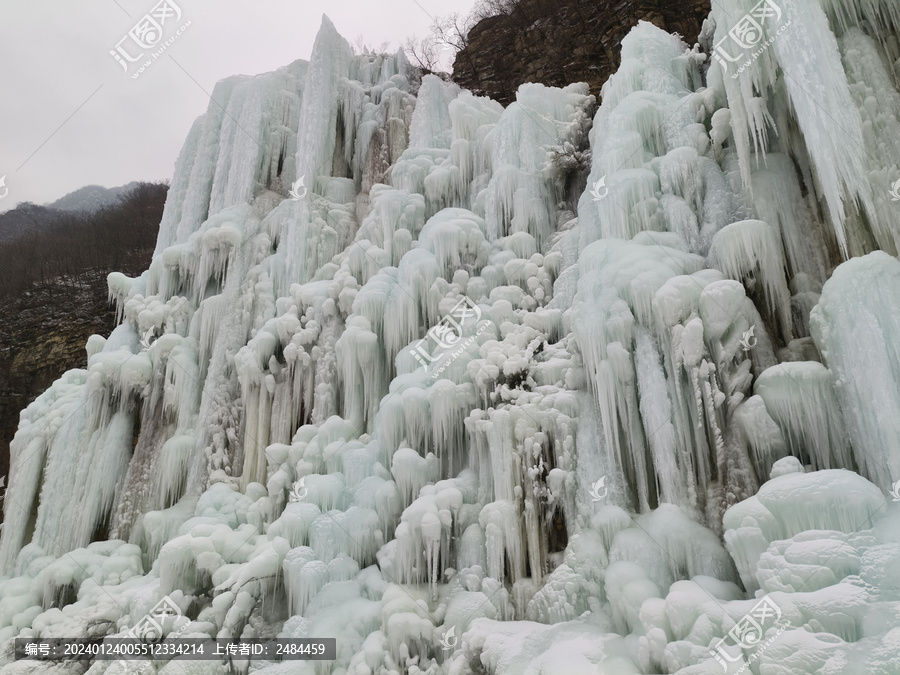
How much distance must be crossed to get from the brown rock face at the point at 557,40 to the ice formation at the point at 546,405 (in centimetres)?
224

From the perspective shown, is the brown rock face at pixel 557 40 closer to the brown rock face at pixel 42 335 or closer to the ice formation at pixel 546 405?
the ice formation at pixel 546 405

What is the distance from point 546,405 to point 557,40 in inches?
365

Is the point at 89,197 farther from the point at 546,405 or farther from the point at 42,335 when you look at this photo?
the point at 546,405

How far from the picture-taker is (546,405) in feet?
18.4

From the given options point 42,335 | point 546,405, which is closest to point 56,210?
point 42,335

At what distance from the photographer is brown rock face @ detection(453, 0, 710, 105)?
10672 mm

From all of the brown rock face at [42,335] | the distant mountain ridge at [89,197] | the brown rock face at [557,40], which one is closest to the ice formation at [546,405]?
the brown rock face at [557,40]

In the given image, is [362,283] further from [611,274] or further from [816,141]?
[816,141]

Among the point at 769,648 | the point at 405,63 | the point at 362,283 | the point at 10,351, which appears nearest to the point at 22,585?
the point at 362,283

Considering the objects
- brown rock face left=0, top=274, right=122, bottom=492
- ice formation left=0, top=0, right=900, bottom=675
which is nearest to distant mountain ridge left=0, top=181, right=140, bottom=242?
brown rock face left=0, top=274, right=122, bottom=492

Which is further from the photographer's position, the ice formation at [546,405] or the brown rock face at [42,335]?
the brown rock face at [42,335]

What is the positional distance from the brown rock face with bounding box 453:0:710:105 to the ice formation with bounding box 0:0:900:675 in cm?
224

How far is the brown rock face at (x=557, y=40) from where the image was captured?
10.7 meters

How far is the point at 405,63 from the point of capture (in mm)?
12562
